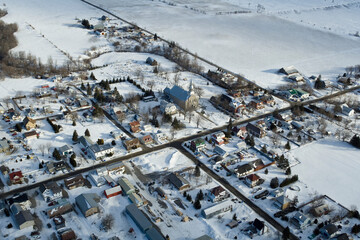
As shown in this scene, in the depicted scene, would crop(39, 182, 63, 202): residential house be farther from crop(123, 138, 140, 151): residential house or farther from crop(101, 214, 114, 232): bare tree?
crop(123, 138, 140, 151): residential house

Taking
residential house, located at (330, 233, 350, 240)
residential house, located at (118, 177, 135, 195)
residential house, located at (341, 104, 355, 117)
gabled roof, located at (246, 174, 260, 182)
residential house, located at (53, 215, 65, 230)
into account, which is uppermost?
residential house, located at (341, 104, 355, 117)

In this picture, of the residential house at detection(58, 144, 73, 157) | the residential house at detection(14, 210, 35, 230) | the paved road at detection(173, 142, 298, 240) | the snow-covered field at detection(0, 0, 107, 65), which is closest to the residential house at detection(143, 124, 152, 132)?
the paved road at detection(173, 142, 298, 240)

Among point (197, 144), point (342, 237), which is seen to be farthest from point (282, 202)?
point (197, 144)

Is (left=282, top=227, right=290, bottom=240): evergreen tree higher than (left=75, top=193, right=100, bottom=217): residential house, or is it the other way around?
(left=282, top=227, right=290, bottom=240): evergreen tree

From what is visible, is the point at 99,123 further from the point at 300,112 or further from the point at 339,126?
the point at 339,126

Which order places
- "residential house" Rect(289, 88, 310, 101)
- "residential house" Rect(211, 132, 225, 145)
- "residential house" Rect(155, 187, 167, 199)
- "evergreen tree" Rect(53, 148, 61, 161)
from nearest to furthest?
"residential house" Rect(155, 187, 167, 199), "evergreen tree" Rect(53, 148, 61, 161), "residential house" Rect(211, 132, 225, 145), "residential house" Rect(289, 88, 310, 101)

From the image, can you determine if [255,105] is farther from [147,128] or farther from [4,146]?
[4,146]
